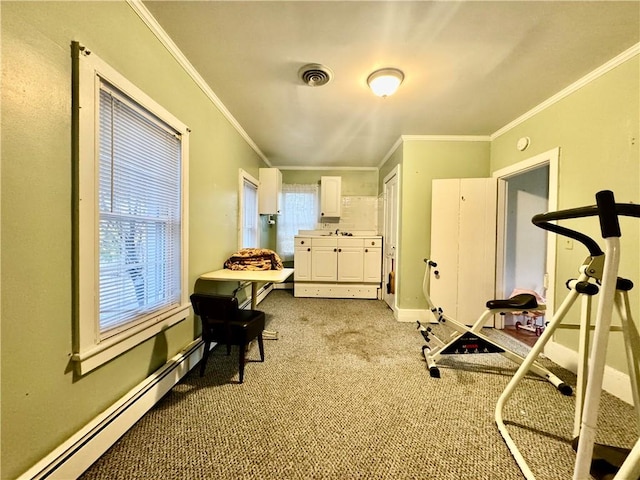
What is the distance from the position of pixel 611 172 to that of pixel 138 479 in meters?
3.54

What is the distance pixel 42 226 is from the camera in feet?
3.31

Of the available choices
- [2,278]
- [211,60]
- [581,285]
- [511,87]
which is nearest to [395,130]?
[511,87]

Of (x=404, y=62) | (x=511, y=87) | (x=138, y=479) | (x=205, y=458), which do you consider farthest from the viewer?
(x=511, y=87)

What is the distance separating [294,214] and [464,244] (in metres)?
3.14

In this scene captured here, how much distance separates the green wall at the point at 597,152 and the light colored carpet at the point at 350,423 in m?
0.92

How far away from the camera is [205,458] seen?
1237 millimetres

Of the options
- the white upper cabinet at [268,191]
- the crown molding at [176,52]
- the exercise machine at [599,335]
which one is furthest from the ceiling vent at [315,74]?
the white upper cabinet at [268,191]

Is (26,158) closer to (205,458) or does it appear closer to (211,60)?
(211,60)

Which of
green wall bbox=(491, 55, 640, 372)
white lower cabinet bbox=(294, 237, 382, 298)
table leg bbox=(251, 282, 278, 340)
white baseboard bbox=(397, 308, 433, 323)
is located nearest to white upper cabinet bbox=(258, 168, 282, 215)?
white lower cabinet bbox=(294, 237, 382, 298)

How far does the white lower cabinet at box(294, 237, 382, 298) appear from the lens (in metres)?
4.33

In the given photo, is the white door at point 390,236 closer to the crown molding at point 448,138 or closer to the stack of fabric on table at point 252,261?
the crown molding at point 448,138

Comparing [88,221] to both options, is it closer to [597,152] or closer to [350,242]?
[597,152]

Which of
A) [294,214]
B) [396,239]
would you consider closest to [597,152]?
[396,239]

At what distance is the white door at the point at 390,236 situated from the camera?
11.8 ft
